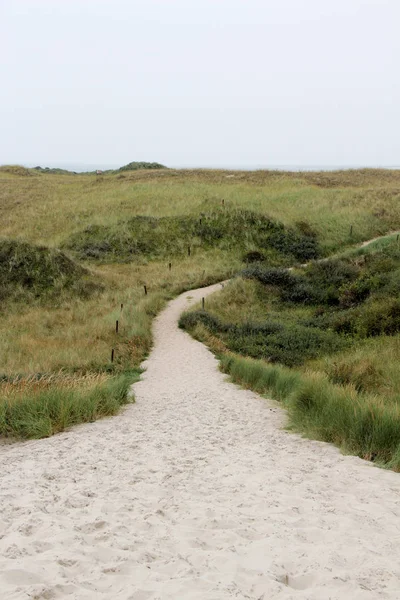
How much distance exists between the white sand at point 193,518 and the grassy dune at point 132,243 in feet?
6.77

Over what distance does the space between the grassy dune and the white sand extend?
2.06 meters

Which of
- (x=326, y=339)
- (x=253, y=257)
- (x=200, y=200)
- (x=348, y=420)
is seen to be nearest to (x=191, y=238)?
(x=253, y=257)

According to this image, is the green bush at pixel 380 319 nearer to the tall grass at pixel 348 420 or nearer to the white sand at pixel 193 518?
the tall grass at pixel 348 420

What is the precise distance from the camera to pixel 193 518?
471 cm

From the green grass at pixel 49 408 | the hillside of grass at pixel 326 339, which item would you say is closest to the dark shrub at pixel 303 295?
the hillside of grass at pixel 326 339

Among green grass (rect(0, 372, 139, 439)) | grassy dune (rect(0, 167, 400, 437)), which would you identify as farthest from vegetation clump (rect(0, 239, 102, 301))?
green grass (rect(0, 372, 139, 439))

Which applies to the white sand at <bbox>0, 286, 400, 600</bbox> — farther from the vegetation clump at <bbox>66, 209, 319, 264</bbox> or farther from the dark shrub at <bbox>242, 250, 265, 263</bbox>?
the vegetation clump at <bbox>66, 209, 319, 264</bbox>

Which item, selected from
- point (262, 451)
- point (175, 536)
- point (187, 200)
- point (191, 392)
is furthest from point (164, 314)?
point (187, 200)

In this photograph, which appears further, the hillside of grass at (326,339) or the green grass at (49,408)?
the green grass at (49,408)

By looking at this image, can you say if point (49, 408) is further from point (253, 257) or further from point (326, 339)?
point (253, 257)

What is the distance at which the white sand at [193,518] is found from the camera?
3.54 meters

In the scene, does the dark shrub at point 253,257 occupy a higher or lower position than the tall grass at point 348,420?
higher

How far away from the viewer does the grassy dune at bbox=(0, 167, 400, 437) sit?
17.8 metres

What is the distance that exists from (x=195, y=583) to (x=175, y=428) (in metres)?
5.23
